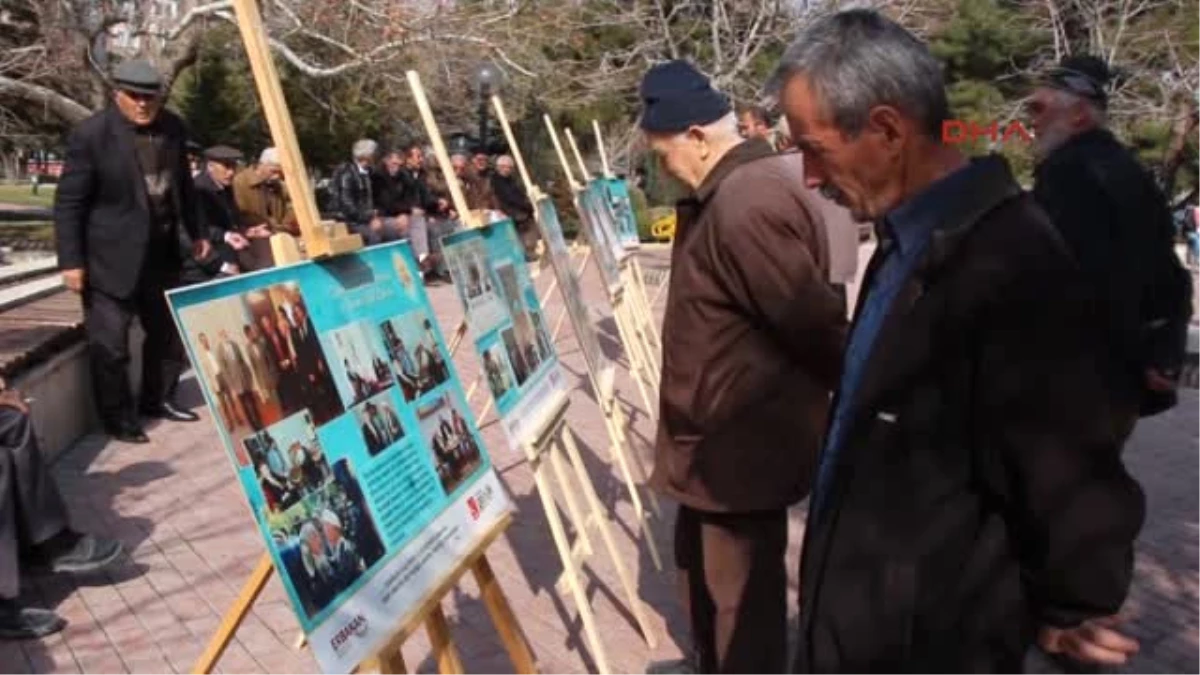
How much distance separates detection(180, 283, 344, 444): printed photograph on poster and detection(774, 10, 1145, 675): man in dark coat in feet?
3.45

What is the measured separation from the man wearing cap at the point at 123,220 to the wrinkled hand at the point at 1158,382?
4796 mm

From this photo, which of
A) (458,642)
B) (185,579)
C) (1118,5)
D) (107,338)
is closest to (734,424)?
A: (458,642)

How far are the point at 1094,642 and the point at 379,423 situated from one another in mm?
1492

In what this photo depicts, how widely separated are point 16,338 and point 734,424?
14.8 ft

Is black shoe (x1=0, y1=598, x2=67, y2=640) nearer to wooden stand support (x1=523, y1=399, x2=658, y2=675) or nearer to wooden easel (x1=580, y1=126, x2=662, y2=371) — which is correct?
wooden stand support (x1=523, y1=399, x2=658, y2=675)

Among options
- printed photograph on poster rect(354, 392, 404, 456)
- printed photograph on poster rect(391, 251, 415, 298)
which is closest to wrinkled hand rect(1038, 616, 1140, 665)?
printed photograph on poster rect(354, 392, 404, 456)

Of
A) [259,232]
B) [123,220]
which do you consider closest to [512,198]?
[259,232]

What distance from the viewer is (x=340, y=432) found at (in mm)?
2328

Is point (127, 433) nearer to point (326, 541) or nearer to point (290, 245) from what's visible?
point (290, 245)

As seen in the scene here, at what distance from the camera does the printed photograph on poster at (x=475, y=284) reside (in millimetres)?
3436

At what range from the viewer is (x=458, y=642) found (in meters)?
3.99

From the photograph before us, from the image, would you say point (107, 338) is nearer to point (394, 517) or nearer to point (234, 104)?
point (394, 517)

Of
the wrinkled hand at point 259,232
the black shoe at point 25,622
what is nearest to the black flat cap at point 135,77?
the black shoe at point 25,622

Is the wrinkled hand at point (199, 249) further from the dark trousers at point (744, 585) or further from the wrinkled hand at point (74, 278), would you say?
the dark trousers at point (744, 585)
